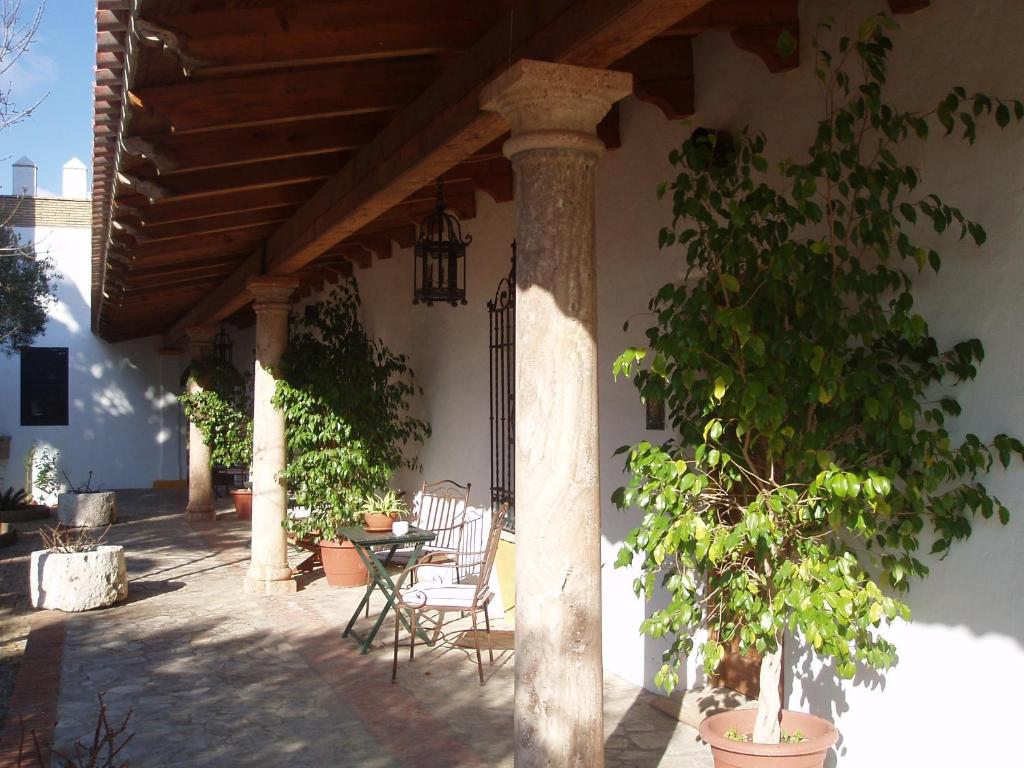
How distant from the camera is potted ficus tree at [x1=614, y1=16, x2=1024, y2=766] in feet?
10.2

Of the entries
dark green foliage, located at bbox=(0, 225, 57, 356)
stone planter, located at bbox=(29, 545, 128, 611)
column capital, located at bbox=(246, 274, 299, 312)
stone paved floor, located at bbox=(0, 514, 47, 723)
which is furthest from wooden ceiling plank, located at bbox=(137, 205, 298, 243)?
dark green foliage, located at bbox=(0, 225, 57, 356)

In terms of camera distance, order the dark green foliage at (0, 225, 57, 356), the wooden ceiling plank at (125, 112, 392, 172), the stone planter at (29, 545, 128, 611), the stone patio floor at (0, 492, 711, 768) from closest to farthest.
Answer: the stone patio floor at (0, 492, 711, 768), the wooden ceiling plank at (125, 112, 392, 172), the stone planter at (29, 545, 128, 611), the dark green foliage at (0, 225, 57, 356)

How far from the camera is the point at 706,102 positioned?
455 centimetres

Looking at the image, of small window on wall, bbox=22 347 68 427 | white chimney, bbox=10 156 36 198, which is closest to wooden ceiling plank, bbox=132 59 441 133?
small window on wall, bbox=22 347 68 427

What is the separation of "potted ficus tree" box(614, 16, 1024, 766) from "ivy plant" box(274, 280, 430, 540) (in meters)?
5.21

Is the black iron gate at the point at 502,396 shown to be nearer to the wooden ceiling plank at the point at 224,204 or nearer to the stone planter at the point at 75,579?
the wooden ceiling plank at the point at 224,204

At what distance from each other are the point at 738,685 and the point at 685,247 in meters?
2.14

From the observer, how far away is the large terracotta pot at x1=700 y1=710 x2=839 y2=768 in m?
3.26

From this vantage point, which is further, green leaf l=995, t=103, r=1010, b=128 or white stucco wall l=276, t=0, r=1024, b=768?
white stucco wall l=276, t=0, r=1024, b=768

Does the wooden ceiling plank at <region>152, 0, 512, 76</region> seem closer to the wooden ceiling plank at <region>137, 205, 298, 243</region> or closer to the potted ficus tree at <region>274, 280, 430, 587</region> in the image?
the wooden ceiling plank at <region>137, 205, 298, 243</region>

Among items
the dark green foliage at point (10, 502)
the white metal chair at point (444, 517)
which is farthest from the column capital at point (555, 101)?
the dark green foliage at point (10, 502)

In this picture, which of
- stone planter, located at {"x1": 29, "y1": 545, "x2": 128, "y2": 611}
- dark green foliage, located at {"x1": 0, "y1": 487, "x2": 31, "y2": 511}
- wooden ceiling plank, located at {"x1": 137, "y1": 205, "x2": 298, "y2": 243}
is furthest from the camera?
dark green foliage, located at {"x1": 0, "y1": 487, "x2": 31, "y2": 511}

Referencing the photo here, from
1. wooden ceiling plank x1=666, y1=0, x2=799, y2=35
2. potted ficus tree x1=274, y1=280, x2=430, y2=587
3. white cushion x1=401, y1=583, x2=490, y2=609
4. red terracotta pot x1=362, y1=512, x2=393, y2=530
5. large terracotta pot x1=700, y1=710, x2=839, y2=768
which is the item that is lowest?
large terracotta pot x1=700, y1=710, x2=839, y2=768

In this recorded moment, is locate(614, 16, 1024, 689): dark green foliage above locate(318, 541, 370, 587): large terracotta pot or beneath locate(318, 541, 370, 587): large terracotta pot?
above
